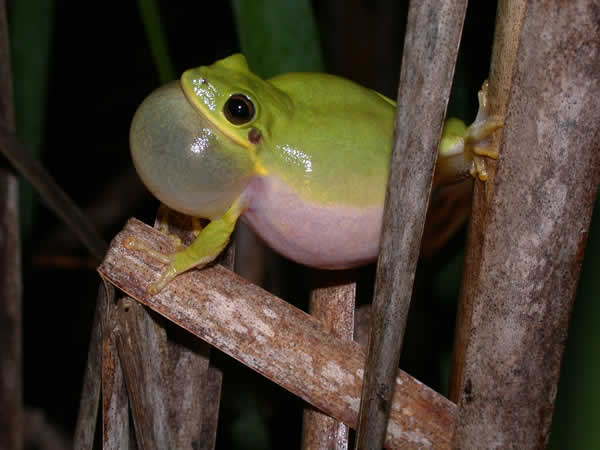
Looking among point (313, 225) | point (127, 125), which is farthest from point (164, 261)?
point (127, 125)

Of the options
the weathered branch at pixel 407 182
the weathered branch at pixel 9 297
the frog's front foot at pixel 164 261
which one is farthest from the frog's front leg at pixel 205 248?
the weathered branch at pixel 9 297

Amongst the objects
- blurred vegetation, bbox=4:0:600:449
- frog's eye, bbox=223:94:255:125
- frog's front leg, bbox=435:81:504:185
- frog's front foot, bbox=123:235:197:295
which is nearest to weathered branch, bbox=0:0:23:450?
blurred vegetation, bbox=4:0:600:449

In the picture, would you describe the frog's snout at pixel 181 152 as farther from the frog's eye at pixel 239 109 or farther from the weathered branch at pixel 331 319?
the weathered branch at pixel 331 319

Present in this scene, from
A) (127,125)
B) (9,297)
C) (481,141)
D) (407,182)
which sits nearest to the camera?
(407,182)

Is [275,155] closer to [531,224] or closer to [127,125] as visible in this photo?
[531,224]

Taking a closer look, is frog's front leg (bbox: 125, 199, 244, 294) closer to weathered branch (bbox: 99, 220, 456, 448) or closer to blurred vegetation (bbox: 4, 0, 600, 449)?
weathered branch (bbox: 99, 220, 456, 448)

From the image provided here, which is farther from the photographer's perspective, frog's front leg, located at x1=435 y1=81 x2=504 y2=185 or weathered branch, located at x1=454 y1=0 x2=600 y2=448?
frog's front leg, located at x1=435 y1=81 x2=504 y2=185

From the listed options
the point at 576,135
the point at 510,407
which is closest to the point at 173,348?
the point at 510,407
